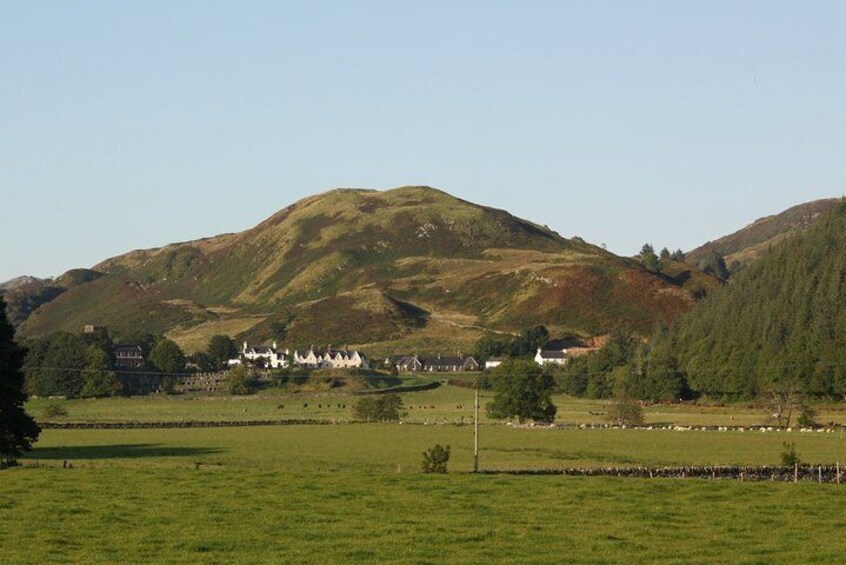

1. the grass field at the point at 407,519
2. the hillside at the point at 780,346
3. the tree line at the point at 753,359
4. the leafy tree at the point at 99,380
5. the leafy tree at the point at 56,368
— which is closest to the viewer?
the grass field at the point at 407,519

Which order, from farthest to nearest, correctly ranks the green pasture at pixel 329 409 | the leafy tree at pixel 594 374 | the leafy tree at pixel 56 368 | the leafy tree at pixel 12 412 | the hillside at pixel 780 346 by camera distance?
the leafy tree at pixel 56 368
the leafy tree at pixel 594 374
the hillside at pixel 780 346
the green pasture at pixel 329 409
the leafy tree at pixel 12 412

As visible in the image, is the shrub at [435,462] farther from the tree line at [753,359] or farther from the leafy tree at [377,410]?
the tree line at [753,359]

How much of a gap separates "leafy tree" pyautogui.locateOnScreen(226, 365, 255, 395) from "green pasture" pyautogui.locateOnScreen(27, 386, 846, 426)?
7.92 ft

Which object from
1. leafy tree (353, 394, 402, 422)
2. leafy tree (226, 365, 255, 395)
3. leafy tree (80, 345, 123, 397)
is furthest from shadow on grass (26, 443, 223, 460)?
leafy tree (226, 365, 255, 395)

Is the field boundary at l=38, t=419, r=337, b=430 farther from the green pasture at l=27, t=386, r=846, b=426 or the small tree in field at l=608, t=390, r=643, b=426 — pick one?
the small tree in field at l=608, t=390, r=643, b=426

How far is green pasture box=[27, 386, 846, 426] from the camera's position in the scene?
5344 inches

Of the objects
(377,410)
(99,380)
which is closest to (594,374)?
(377,410)

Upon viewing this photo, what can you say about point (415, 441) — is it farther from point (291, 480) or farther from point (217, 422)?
point (291, 480)

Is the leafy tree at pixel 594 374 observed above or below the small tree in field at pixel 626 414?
above

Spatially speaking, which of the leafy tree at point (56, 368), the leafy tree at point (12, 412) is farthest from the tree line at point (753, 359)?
the leafy tree at point (12, 412)

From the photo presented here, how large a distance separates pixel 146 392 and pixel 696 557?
548ft

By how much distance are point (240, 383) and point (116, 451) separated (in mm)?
103626

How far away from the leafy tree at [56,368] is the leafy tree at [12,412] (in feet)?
365

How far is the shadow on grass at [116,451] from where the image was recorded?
80375 millimetres
